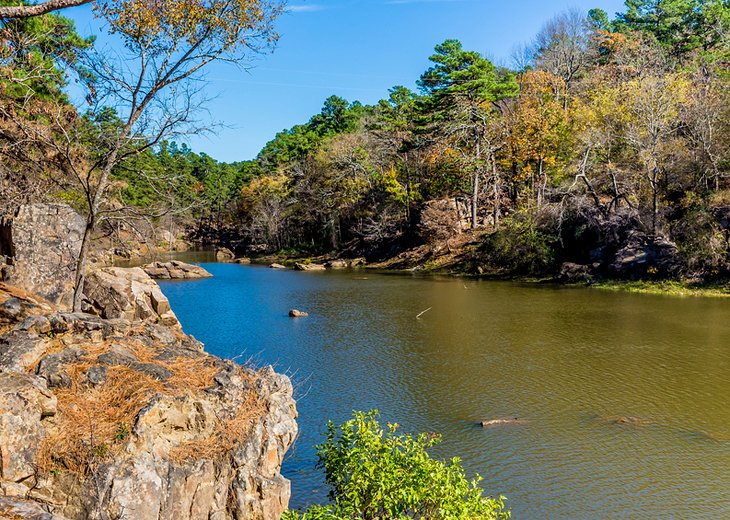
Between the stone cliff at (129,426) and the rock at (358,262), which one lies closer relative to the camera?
the stone cliff at (129,426)

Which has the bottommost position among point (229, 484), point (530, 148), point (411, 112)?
point (229, 484)

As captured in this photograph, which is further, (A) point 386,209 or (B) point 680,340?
(A) point 386,209

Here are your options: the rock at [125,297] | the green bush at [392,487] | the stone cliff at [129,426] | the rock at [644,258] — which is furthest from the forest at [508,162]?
the green bush at [392,487]

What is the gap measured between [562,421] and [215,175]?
10483cm

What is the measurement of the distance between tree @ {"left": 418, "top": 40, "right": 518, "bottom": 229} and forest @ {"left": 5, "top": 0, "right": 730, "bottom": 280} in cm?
18

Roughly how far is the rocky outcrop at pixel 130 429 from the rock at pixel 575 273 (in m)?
32.6

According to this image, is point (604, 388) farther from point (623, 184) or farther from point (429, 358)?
point (623, 184)

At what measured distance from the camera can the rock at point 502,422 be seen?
13293 mm

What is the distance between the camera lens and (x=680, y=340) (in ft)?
69.8

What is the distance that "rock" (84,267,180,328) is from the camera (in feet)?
58.1

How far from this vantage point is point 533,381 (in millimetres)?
16797

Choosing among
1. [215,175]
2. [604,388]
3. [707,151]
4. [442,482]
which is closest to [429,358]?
[604,388]

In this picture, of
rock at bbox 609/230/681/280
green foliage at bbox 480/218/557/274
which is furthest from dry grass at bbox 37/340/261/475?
green foliage at bbox 480/218/557/274

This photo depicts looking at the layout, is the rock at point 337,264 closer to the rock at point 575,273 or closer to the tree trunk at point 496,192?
the tree trunk at point 496,192
